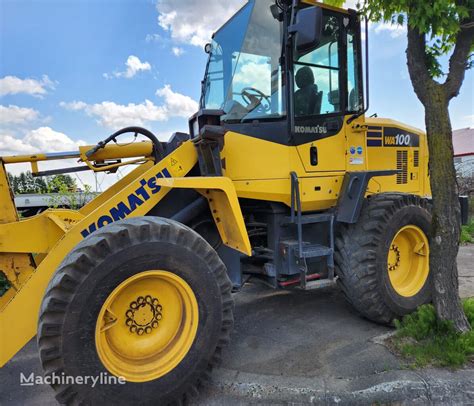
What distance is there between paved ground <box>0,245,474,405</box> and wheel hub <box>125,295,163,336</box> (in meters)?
0.69

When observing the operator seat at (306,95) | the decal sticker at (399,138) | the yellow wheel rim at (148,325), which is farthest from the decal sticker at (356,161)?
the yellow wheel rim at (148,325)

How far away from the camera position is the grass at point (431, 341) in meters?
2.98

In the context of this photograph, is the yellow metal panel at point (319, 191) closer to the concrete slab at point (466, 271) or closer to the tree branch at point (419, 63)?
the tree branch at point (419, 63)

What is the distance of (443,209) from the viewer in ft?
10.6

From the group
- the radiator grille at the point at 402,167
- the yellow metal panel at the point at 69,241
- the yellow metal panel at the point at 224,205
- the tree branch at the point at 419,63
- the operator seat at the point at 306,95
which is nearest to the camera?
the yellow metal panel at the point at 69,241

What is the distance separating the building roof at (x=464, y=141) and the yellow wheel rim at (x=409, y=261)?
66.5 feet

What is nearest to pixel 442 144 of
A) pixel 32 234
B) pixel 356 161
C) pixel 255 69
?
pixel 356 161

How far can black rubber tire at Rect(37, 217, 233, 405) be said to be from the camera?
2.19m

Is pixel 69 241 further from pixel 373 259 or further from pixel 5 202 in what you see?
pixel 373 259

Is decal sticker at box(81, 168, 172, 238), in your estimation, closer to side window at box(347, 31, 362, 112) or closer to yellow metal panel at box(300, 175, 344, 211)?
yellow metal panel at box(300, 175, 344, 211)

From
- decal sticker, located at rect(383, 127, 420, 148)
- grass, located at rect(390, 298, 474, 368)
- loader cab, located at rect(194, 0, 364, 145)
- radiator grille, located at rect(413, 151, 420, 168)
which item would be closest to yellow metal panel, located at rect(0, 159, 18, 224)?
loader cab, located at rect(194, 0, 364, 145)

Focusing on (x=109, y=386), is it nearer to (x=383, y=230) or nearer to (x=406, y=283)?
(x=383, y=230)

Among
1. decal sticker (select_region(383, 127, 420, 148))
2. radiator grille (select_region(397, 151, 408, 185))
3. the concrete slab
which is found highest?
decal sticker (select_region(383, 127, 420, 148))

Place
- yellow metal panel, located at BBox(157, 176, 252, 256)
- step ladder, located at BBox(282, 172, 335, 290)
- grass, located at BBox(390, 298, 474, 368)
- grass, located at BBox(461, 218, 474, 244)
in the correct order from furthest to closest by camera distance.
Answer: grass, located at BBox(461, 218, 474, 244) < step ladder, located at BBox(282, 172, 335, 290) < grass, located at BBox(390, 298, 474, 368) < yellow metal panel, located at BBox(157, 176, 252, 256)
